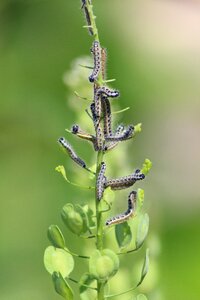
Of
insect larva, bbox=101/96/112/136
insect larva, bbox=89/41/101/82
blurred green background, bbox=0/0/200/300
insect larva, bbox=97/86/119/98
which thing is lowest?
insect larva, bbox=101/96/112/136

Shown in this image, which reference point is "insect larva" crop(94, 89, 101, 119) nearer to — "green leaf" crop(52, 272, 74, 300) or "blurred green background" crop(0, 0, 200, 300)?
"green leaf" crop(52, 272, 74, 300)

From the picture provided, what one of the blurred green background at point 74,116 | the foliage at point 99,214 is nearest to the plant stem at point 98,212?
the foliage at point 99,214

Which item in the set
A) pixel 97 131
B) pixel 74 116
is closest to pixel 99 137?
pixel 97 131

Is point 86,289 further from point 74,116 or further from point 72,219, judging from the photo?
point 74,116

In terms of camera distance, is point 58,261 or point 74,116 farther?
point 74,116

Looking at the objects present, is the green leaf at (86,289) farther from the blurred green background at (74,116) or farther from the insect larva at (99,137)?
the blurred green background at (74,116)

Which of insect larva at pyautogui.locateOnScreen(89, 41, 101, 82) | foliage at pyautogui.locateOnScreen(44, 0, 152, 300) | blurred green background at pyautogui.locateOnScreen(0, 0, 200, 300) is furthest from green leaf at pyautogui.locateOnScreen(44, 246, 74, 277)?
blurred green background at pyautogui.locateOnScreen(0, 0, 200, 300)

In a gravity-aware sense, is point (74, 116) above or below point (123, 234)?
above
